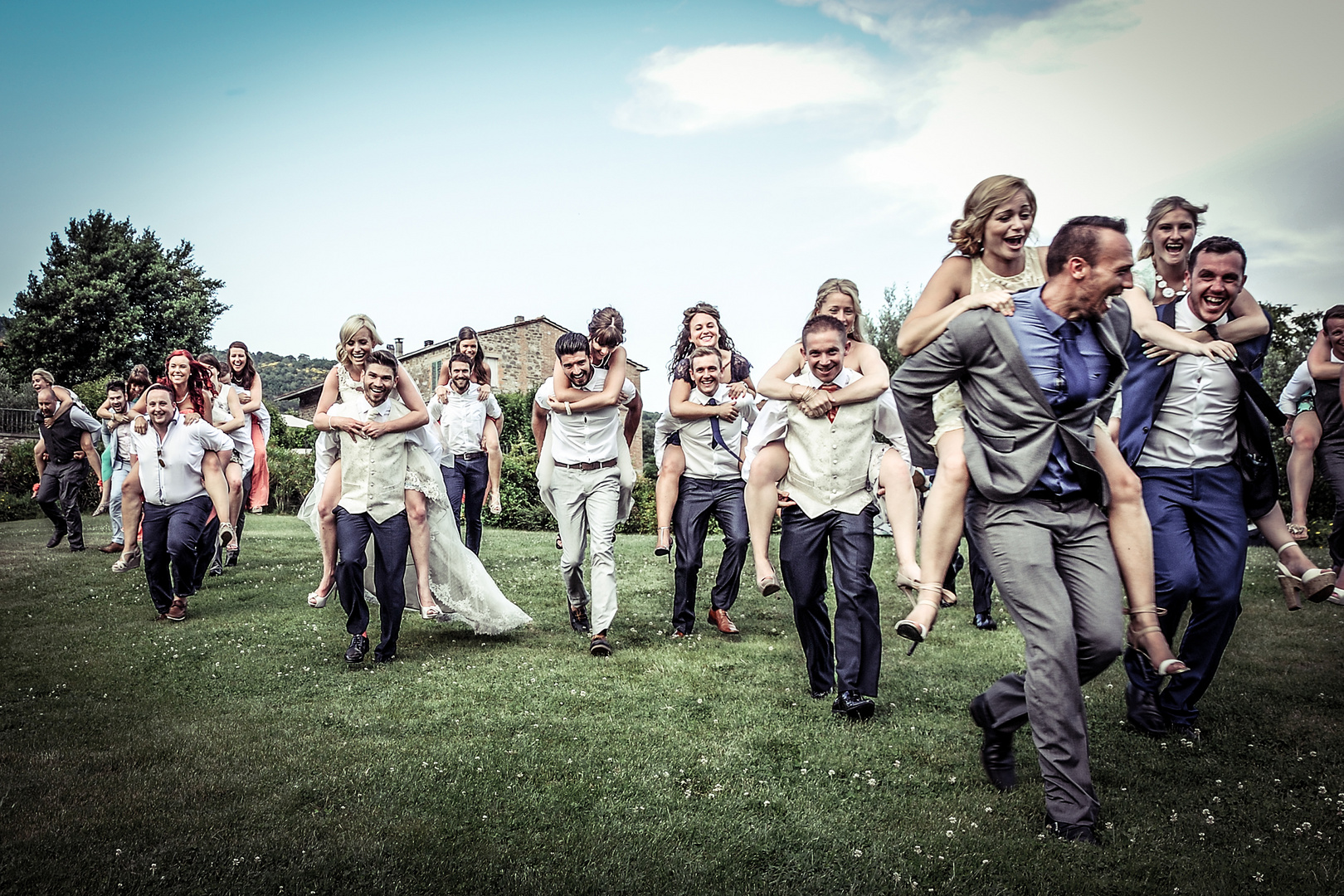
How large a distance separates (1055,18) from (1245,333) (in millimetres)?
3124

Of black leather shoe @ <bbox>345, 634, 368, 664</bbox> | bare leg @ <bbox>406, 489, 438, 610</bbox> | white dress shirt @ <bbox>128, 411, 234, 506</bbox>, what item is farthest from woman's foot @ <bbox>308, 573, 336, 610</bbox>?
white dress shirt @ <bbox>128, 411, 234, 506</bbox>

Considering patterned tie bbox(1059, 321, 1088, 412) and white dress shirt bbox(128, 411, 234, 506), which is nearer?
patterned tie bbox(1059, 321, 1088, 412)

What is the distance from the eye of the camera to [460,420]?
1030 cm

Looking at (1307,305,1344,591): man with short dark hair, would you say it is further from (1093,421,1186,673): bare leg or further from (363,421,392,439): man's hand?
(363,421,392,439): man's hand

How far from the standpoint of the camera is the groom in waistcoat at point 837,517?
5.24m

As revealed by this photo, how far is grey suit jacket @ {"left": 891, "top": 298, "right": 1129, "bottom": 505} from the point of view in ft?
12.0

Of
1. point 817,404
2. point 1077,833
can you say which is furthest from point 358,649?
point 1077,833

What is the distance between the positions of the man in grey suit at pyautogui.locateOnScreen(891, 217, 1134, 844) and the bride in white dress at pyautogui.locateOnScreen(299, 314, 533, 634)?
4.50 metres

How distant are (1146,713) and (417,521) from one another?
5220mm

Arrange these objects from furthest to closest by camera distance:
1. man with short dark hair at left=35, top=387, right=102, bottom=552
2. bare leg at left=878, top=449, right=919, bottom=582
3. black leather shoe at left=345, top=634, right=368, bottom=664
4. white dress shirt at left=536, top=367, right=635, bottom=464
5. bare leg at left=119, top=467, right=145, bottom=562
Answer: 1. man with short dark hair at left=35, top=387, right=102, bottom=552
2. bare leg at left=119, top=467, right=145, bottom=562
3. white dress shirt at left=536, top=367, right=635, bottom=464
4. black leather shoe at left=345, top=634, right=368, bottom=664
5. bare leg at left=878, top=449, right=919, bottom=582

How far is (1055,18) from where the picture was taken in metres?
6.61

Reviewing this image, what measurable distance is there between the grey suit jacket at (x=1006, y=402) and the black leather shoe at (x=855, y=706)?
1.86m

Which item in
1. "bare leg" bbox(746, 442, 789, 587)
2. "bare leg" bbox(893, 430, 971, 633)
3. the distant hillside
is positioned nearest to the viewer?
"bare leg" bbox(893, 430, 971, 633)

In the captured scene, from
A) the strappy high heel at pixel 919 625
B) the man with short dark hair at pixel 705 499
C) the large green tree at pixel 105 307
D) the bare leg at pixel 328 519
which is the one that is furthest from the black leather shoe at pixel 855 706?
the large green tree at pixel 105 307
